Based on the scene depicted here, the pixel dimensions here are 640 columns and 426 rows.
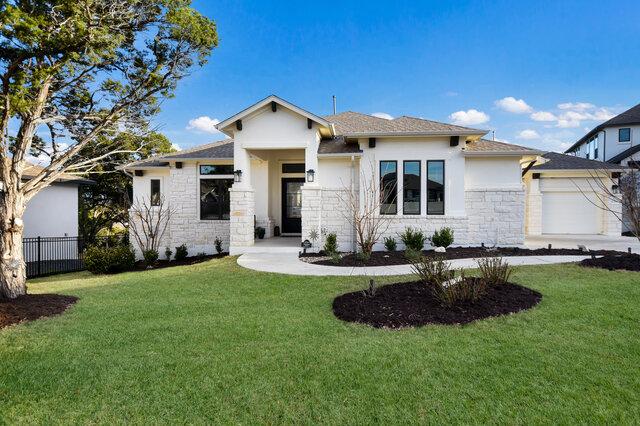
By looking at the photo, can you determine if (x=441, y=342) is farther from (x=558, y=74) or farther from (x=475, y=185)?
(x=558, y=74)

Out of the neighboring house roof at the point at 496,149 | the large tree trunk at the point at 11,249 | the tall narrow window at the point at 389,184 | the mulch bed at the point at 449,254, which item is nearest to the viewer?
the large tree trunk at the point at 11,249

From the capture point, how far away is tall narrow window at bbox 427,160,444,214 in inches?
490

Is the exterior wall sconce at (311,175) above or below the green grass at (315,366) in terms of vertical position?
above

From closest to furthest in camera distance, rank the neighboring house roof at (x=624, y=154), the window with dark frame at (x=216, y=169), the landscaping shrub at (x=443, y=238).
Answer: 1. the landscaping shrub at (x=443, y=238)
2. the window with dark frame at (x=216, y=169)
3. the neighboring house roof at (x=624, y=154)

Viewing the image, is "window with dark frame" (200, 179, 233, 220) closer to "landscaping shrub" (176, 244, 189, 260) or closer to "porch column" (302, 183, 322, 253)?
"landscaping shrub" (176, 244, 189, 260)

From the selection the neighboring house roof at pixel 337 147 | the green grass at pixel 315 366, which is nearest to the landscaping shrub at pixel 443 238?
the neighboring house roof at pixel 337 147

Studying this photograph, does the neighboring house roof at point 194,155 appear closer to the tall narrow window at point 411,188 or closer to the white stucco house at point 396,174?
the white stucco house at point 396,174

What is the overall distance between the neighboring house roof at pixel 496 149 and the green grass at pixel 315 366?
6.77 metres

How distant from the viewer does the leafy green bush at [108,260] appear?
12180 millimetres

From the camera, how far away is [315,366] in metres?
3.84

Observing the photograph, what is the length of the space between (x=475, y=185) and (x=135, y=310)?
11.5 meters

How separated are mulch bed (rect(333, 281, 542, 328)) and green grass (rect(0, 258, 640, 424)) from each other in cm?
24

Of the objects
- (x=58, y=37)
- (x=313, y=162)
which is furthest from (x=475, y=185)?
(x=58, y=37)

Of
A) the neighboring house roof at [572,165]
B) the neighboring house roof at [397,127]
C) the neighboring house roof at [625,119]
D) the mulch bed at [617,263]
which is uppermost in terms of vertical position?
the neighboring house roof at [625,119]
